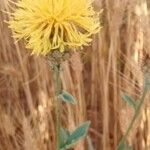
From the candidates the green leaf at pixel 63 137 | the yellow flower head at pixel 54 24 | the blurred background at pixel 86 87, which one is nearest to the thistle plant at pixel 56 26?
the yellow flower head at pixel 54 24

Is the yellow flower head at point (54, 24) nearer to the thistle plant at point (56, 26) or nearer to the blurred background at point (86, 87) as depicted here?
the thistle plant at point (56, 26)

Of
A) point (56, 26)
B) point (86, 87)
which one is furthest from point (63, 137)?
point (86, 87)

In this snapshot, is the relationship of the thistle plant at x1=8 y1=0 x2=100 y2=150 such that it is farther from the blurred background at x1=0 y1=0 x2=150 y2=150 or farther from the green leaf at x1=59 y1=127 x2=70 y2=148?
the blurred background at x1=0 y1=0 x2=150 y2=150

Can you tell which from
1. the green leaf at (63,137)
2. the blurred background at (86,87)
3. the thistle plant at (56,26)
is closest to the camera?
the thistle plant at (56,26)

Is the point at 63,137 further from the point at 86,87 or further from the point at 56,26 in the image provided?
the point at 86,87

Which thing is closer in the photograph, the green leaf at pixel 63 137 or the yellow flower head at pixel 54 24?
the yellow flower head at pixel 54 24

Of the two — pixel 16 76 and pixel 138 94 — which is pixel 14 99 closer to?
pixel 16 76
